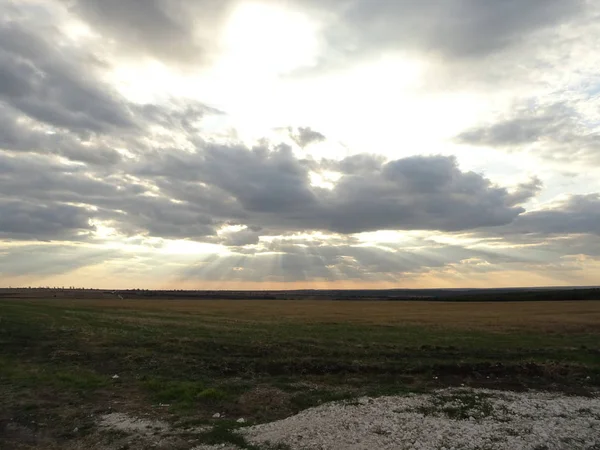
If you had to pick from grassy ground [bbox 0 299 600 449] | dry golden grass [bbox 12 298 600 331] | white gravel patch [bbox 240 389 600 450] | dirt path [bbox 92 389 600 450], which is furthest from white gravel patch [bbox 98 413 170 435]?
dry golden grass [bbox 12 298 600 331]

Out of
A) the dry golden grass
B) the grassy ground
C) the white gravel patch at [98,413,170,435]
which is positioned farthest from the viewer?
the dry golden grass

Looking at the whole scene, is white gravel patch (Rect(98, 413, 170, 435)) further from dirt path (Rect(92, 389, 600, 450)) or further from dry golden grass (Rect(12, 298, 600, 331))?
dry golden grass (Rect(12, 298, 600, 331))

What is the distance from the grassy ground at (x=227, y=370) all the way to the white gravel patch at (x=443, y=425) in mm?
2110

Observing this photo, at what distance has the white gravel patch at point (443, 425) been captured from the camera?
1662cm

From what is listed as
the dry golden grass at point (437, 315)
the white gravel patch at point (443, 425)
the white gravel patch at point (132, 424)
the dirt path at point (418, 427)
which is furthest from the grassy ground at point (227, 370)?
the dry golden grass at point (437, 315)

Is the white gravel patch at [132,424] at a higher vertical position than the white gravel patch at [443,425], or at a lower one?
lower

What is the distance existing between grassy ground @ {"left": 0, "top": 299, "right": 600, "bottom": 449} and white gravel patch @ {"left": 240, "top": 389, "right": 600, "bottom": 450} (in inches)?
83.1

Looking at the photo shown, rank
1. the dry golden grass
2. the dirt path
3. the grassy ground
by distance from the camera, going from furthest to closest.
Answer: the dry golden grass, the grassy ground, the dirt path

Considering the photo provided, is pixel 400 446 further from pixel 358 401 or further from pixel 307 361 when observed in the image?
pixel 307 361

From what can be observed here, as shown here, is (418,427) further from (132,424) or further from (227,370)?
(227,370)

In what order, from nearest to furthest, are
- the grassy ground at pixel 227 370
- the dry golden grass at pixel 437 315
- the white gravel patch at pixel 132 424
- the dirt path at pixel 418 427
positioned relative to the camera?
1. the dirt path at pixel 418 427
2. the white gravel patch at pixel 132 424
3. the grassy ground at pixel 227 370
4. the dry golden grass at pixel 437 315

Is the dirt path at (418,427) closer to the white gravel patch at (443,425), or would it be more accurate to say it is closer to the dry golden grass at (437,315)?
the white gravel patch at (443,425)

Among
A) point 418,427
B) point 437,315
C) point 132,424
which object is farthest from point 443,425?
point 437,315

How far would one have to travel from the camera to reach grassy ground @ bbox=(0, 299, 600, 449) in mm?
21250
